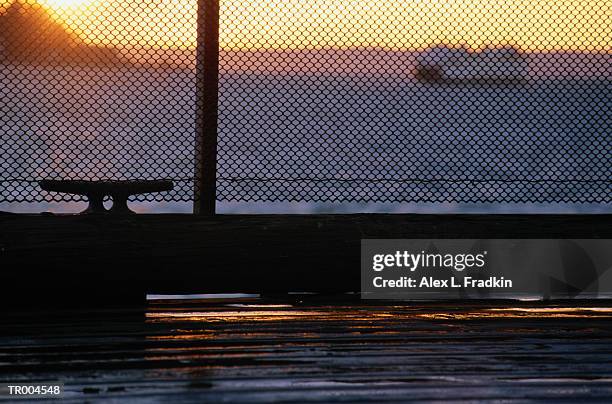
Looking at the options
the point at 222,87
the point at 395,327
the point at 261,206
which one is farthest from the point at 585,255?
the point at 261,206

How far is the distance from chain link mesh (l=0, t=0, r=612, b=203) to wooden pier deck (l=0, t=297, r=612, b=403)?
650mm

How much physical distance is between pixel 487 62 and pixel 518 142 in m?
A: 0.41

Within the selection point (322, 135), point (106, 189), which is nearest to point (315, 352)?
point (106, 189)

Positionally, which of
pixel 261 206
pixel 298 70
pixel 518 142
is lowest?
pixel 261 206

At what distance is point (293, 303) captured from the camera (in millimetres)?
4383

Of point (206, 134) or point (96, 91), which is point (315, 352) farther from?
point (96, 91)

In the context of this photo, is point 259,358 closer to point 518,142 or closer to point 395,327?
point 395,327

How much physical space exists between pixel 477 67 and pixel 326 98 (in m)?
0.74

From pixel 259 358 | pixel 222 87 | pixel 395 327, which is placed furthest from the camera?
pixel 222 87

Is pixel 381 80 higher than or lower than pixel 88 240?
higher

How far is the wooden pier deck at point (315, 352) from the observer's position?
2.67 m

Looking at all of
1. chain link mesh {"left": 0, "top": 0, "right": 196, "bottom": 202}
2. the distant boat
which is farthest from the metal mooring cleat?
the distant boat

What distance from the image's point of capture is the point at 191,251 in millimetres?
4270

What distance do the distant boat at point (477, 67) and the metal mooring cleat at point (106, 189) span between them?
4.39ft
